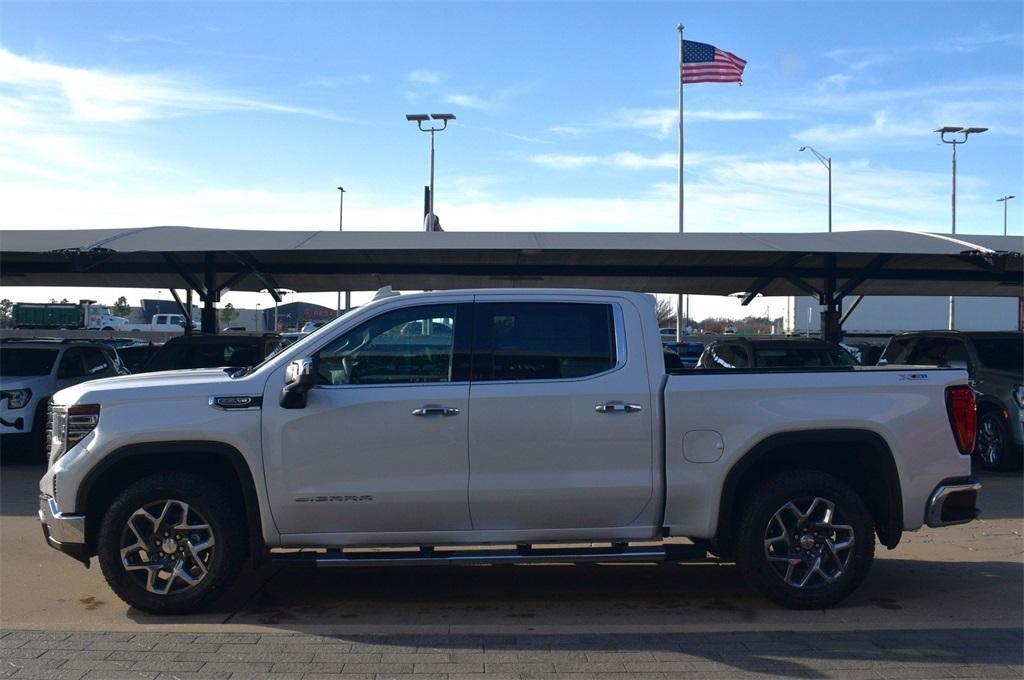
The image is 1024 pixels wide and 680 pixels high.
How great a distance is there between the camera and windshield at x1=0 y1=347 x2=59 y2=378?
534 inches

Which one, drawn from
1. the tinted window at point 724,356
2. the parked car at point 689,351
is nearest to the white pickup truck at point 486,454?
the tinted window at point 724,356

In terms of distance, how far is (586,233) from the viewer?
13.7 m

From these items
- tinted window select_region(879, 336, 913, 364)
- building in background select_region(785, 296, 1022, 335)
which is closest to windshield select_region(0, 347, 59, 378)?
tinted window select_region(879, 336, 913, 364)

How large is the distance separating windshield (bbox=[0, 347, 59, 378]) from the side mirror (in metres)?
9.36

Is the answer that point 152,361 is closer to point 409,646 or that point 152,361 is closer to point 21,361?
point 21,361

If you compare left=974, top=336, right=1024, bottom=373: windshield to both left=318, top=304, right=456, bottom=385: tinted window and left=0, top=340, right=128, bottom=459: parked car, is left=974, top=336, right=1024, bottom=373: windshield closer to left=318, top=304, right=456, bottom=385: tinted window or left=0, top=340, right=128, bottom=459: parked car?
left=318, top=304, right=456, bottom=385: tinted window

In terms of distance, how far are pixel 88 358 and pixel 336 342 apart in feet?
34.0

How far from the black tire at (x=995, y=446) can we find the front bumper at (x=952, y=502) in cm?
669

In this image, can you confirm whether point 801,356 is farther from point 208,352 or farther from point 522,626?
point 522,626

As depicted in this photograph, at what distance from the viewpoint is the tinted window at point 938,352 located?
13383 mm

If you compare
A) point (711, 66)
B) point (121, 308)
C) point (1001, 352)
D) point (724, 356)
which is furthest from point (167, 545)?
point (121, 308)

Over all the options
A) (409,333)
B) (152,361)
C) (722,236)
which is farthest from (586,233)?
(409,333)

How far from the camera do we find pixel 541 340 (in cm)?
611

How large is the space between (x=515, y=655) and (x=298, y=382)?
202 centimetres
